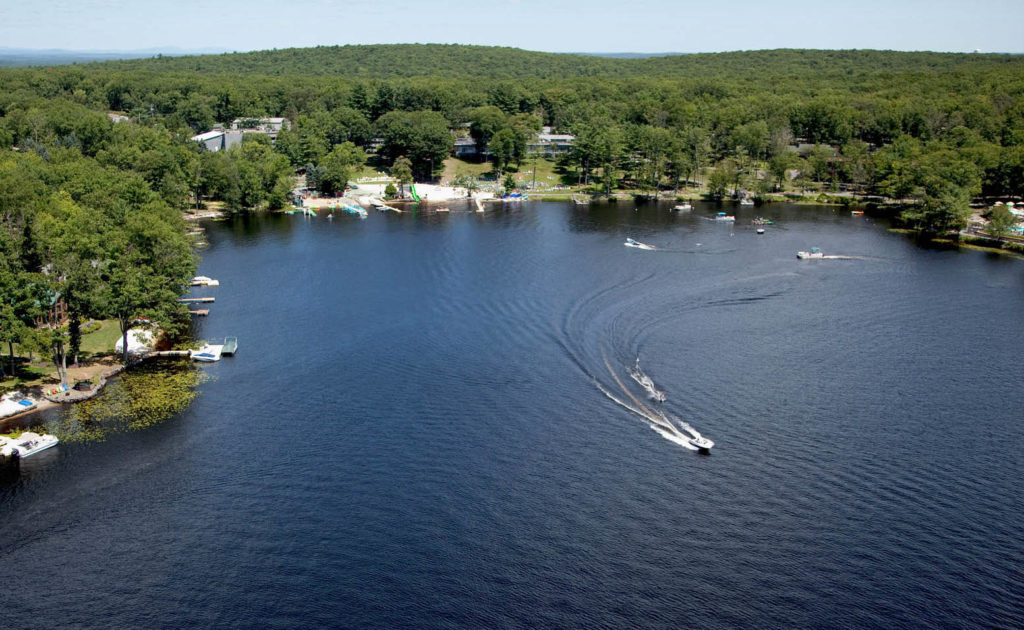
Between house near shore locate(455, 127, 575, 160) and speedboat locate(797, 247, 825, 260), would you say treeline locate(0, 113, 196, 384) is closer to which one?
speedboat locate(797, 247, 825, 260)

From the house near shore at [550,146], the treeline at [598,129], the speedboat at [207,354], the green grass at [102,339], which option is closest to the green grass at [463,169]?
the treeline at [598,129]

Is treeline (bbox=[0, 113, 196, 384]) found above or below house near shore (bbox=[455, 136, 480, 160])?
below

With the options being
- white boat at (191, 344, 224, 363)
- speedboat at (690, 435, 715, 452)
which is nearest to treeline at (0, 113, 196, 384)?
white boat at (191, 344, 224, 363)

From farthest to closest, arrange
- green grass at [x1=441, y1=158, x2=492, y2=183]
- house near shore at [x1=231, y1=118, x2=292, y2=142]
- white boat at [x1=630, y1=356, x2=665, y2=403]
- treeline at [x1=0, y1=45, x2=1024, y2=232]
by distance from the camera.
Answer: house near shore at [x1=231, y1=118, x2=292, y2=142], green grass at [x1=441, y1=158, x2=492, y2=183], treeline at [x1=0, y1=45, x2=1024, y2=232], white boat at [x1=630, y1=356, x2=665, y2=403]

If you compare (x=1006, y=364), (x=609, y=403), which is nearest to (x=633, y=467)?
(x=609, y=403)

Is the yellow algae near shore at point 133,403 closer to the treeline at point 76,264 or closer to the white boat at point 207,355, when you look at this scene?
the white boat at point 207,355

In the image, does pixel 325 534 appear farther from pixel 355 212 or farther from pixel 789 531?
pixel 355 212

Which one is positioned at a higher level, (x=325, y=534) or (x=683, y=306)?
(x=683, y=306)
